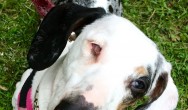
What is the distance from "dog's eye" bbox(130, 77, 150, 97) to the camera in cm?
360

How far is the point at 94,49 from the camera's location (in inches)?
141

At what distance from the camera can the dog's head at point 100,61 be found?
11.0 feet

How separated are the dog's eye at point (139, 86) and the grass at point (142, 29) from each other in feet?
6.07

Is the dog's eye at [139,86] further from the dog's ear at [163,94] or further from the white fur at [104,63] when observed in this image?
the dog's ear at [163,94]

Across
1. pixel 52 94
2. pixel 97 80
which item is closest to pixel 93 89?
pixel 97 80

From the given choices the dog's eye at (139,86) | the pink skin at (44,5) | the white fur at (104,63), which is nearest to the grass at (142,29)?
the pink skin at (44,5)

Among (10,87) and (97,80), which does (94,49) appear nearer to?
(97,80)

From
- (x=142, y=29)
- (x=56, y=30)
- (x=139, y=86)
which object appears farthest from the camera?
(x=142, y=29)

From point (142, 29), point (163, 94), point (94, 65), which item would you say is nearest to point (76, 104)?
point (94, 65)

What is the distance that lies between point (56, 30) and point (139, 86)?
31.2 inches

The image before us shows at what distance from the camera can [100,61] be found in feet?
11.5

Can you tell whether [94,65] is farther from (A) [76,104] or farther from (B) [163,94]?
(B) [163,94]

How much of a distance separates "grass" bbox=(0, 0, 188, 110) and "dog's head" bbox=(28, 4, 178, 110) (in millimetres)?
1397

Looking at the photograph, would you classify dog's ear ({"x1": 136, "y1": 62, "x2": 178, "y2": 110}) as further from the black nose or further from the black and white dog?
the black nose
